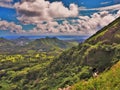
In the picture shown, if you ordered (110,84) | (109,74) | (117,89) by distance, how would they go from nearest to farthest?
(117,89) < (110,84) < (109,74)

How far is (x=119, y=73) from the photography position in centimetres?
13250

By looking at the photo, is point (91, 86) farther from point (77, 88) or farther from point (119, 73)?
point (119, 73)

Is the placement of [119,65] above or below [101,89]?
above

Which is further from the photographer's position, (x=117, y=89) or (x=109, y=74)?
(x=109, y=74)

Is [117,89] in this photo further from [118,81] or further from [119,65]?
[119,65]

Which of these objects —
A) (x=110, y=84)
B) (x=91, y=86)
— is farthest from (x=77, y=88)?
(x=110, y=84)

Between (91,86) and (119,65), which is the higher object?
(119,65)

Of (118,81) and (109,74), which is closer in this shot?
(118,81)

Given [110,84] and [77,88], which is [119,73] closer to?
[110,84]

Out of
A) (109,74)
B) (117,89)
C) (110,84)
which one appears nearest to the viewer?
(117,89)

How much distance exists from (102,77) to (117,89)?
19.8 metres

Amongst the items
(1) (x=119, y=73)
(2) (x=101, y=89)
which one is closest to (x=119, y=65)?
(1) (x=119, y=73)

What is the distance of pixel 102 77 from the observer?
14512 cm

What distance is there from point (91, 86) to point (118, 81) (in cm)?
1509
